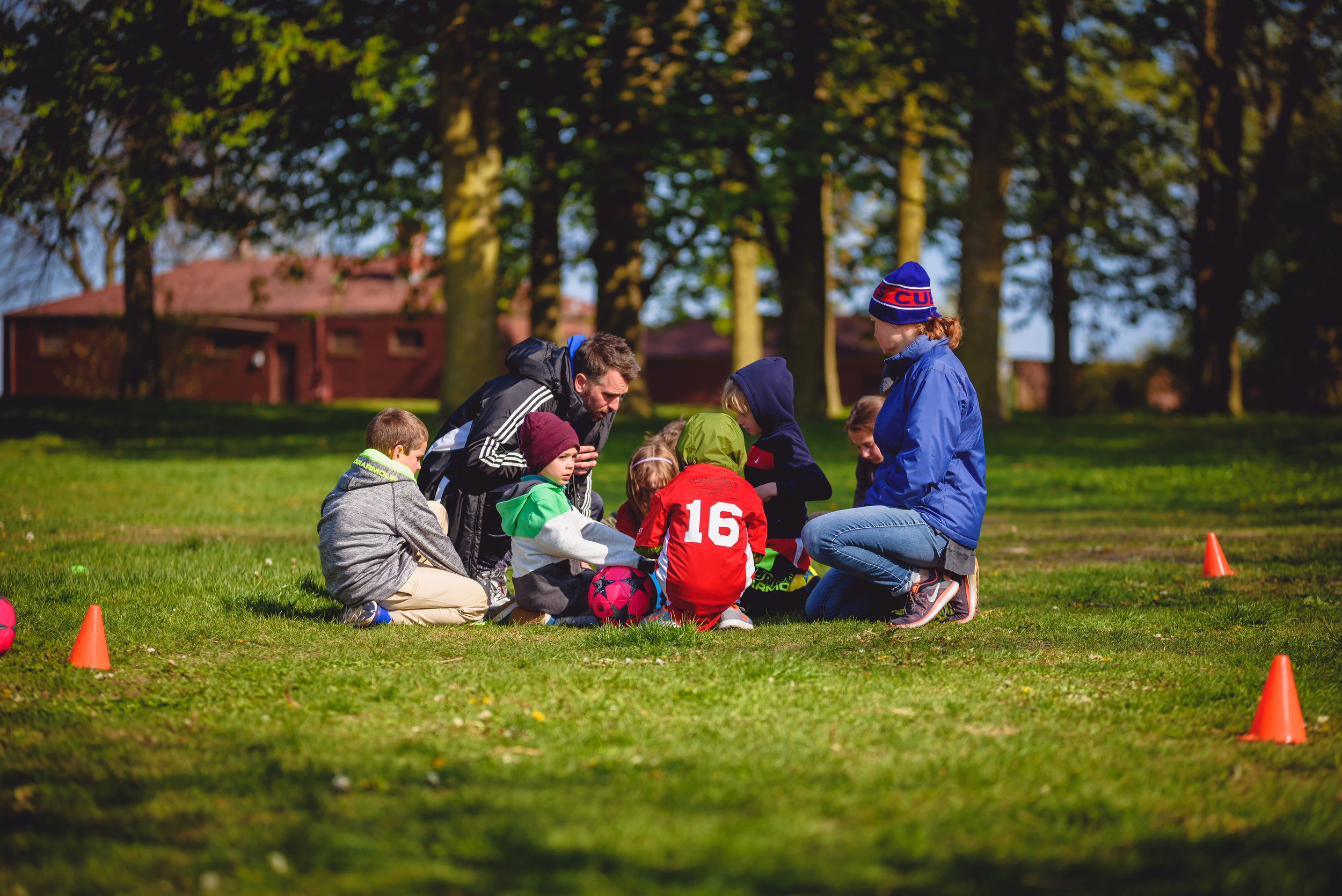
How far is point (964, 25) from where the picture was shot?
19.7 meters

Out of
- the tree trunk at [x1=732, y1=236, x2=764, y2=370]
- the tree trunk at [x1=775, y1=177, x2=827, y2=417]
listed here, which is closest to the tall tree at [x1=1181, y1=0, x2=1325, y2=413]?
the tree trunk at [x1=775, y1=177, x2=827, y2=417]

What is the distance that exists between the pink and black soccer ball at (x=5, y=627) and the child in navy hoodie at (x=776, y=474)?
384 cm

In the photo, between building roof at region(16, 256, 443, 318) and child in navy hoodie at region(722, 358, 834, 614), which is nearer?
child in navy hoodie at region(722, 358, 834, 614)

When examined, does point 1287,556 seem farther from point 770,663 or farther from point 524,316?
point 524,316

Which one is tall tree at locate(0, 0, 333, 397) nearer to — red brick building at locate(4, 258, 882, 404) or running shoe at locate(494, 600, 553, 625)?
running shoe at locate(494, 600, 553, 625)

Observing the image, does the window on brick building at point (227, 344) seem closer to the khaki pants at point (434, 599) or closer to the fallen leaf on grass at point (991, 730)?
the khaki pants at point (434, 599)

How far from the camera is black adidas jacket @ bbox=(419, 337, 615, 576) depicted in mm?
6441

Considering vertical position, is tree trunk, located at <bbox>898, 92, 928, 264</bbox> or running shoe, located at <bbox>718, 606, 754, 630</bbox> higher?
tree trunk, located at <bbox>898, 92, 928, 264</bbox>

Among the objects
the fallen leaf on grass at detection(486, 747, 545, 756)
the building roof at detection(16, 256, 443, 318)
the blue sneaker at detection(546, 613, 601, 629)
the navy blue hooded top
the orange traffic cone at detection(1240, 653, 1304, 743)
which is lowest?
the blue sneaker at detection(546, 613, 601, 629)

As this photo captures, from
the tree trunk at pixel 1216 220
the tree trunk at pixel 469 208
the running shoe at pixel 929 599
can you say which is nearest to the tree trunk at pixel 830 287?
the tree trunk at pixel 1216 220

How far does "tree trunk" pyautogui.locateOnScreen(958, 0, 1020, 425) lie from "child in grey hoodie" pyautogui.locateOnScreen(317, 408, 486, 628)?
53.7ft

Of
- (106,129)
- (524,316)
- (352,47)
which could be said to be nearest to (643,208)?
(352,47)

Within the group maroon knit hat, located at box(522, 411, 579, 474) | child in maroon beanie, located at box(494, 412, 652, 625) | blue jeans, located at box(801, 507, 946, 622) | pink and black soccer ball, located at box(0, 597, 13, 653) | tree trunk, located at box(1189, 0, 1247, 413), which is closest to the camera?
pink and black soccer ball, located at box(0, 597, 13, 653)

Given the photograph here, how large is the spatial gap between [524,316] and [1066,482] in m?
36.2
